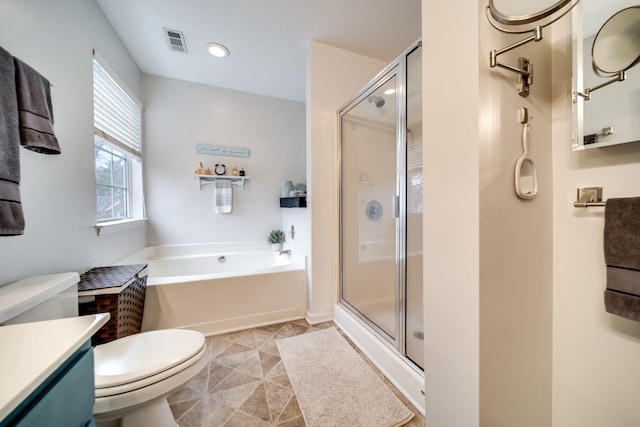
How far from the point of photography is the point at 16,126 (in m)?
0.82

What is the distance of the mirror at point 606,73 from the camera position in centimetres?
70

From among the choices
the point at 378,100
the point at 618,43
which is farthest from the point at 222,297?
the point at 618,43

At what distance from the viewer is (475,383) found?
0.76m

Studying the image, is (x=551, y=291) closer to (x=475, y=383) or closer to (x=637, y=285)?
(x=637, y=285)

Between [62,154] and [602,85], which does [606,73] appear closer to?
[602,85]

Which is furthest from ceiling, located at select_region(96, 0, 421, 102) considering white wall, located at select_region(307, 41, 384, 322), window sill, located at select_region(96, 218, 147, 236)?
window sill, located at select_region(96, 218, 147, 236)

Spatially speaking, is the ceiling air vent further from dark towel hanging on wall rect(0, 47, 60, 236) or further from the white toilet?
the white toilet

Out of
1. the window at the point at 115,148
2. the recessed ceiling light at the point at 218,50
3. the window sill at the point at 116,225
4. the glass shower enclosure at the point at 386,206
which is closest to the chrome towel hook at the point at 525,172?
the glass shower enclosure at the point at 386,206

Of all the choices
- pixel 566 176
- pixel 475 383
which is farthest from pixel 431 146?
pixel 475 383

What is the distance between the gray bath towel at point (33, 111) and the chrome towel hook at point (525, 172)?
184cm

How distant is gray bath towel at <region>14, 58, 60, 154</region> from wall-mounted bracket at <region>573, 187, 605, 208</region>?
6.89ft

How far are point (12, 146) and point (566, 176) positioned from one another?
2.07 m

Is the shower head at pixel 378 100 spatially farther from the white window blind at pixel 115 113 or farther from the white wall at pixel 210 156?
the white window blind at pixel 115 113

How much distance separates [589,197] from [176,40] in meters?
3.06
